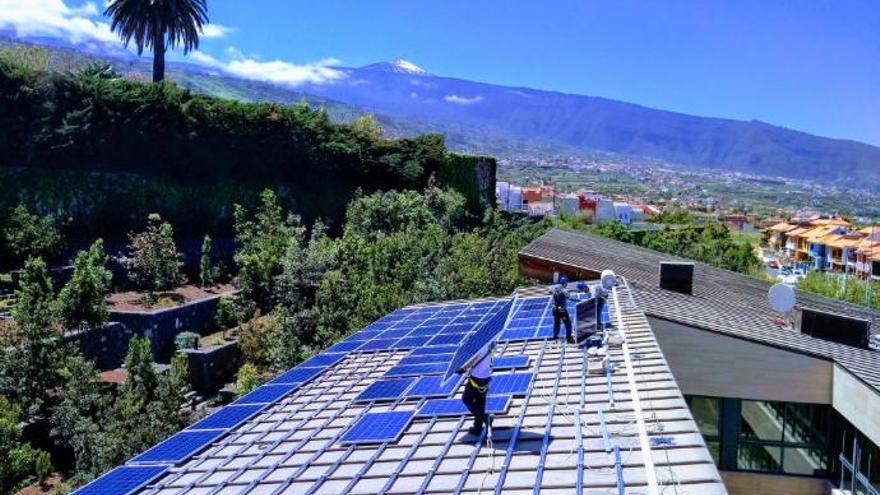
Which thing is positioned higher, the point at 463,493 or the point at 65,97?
the point at 65,97

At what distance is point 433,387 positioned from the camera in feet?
39.3

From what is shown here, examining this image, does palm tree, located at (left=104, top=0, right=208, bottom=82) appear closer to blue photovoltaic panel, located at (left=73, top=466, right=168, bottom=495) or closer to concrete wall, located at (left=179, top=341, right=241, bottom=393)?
concrete wall, located at (left=179, top=341, right=241, bottom=393)

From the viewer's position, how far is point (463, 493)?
788cm

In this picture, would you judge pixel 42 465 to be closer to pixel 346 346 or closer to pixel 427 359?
pixel 346 346

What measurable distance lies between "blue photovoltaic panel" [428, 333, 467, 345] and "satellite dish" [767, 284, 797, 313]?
25.7ft

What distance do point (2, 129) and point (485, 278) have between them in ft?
79.5

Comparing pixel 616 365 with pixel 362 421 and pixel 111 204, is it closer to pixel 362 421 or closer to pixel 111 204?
pixel 362 421

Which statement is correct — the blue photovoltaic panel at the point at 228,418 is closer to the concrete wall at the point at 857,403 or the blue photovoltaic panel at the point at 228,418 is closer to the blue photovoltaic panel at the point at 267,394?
the blue photovoltaic panel at the point at 267,394

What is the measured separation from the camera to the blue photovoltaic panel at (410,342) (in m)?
15.7

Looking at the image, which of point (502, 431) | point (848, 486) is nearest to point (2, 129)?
point (502, 431)

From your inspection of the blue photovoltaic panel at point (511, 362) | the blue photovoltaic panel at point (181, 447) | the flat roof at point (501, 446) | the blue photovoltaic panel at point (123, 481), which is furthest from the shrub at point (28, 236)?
the blue photovoltaic panel at point (511, 362)

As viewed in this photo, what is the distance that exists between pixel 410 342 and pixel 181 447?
642 centimetres

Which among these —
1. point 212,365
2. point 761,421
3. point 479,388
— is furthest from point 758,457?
point 212,365

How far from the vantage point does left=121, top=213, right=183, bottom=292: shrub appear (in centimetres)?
3388
